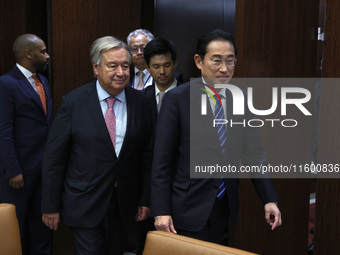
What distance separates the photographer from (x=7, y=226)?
1.68 meters

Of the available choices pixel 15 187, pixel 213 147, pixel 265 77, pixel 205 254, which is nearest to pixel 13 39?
pixel 15 187

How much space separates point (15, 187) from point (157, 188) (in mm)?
1614

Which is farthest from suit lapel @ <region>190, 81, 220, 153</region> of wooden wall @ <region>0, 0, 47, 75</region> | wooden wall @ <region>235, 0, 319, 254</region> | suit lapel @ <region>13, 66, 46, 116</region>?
wooden wall @ <region>0, 0, 47, 75</region>

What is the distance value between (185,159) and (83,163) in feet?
1.82

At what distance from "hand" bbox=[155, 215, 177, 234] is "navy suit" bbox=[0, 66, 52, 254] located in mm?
1552

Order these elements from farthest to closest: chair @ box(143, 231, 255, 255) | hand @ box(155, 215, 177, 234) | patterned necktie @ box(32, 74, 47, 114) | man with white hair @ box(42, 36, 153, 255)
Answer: patterned necktie @ box(32, 74, 47, 114) → man with white hair @ box(42, 36, 153, 255) → hand @ box(155, 215, 177, 234) → chair @ box(143, 231, 255, 255)

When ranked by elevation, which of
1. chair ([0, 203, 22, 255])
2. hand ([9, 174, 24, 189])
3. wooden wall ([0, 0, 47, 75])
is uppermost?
wooden wall ([0, 0, 47, 75])

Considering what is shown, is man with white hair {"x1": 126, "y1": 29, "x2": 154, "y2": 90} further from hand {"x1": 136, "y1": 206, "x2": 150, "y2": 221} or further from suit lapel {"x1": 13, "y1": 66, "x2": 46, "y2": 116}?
hand {"x1": 136, "y1": 206, "x2": 150, "y2": 221}

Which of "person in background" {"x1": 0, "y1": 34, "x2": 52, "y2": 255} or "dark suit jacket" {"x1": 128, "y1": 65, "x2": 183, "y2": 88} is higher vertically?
"dark suit jacket" {"x1": 128, "y1": 65, "x2": 183, "y2": 88}

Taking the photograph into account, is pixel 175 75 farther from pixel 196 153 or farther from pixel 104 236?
pixel 104 236

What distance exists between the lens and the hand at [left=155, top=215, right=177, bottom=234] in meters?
2.18

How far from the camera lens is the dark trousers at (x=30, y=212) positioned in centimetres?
348

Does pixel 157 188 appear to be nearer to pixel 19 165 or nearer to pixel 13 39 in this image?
pixel 19 165

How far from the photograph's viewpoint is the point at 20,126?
11.2 ft
